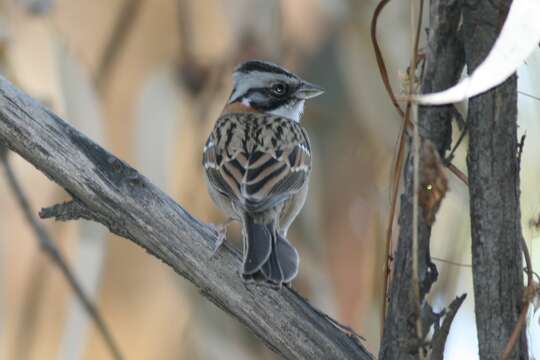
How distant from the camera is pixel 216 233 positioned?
250 cm

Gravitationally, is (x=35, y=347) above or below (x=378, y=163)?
below

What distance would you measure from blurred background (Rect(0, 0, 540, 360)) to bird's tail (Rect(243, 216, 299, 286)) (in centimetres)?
158

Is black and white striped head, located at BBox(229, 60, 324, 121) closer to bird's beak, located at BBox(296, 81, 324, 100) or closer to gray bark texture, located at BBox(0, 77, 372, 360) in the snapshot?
bird's beak, located at BBox(296, 81, 324, 100)

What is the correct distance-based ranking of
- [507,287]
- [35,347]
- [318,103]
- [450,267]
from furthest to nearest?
[318,103]
[35,347]
[450,267]
[507,287]

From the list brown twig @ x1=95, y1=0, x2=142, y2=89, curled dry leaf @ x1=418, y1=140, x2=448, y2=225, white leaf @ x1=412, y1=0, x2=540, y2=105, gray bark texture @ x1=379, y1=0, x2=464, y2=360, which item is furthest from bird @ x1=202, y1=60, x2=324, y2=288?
brown twig @ x1=95, y1=0, x2=142, y2=89

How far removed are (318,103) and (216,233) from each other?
3.29 m

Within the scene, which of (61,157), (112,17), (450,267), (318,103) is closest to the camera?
(61,157)

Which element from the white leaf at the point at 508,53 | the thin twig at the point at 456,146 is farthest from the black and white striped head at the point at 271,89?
the white leaf at the point at 508,53

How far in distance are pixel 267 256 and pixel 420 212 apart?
2.43 ft

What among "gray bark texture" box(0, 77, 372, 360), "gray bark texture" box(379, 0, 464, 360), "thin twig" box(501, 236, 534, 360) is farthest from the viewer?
"gray bark texture" box(0, 77, 372, 360)

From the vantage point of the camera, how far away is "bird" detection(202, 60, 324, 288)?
9.24ft

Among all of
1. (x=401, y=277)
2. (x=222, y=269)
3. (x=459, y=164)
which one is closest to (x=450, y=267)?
(x=459, y=164)

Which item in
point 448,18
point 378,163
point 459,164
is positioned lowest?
point 448,18

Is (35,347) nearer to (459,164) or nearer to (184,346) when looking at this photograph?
(184,346)
